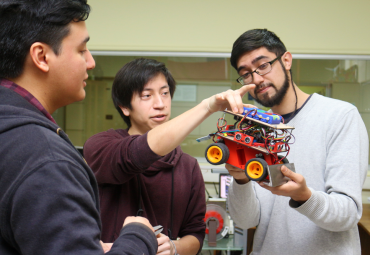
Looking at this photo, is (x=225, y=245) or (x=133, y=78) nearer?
(x=133, y=78)

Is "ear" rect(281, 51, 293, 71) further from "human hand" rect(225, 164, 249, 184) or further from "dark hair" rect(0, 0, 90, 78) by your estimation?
"dark hair" rect(0, 0, 90, 78)

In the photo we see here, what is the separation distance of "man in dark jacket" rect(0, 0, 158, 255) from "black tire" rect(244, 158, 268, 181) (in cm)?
36

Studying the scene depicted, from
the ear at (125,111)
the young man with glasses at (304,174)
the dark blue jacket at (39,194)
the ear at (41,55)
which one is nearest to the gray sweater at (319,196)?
the young man with glasses at (304,174)

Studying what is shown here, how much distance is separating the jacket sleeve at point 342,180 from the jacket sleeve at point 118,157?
0.57 metres

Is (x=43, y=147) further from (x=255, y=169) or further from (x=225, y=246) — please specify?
(x=225, y=246)

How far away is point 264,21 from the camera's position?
312 centimetres

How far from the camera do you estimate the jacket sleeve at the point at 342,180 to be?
1.01m

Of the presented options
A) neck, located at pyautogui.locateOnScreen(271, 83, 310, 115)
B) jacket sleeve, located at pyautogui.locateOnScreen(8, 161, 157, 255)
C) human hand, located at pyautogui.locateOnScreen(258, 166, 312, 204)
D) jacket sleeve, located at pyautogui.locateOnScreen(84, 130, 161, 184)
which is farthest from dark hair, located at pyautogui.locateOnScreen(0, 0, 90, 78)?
neck, located at pyautogui.locateOnScreen(271, 83, 310, 115)

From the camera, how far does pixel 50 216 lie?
20.9 inches

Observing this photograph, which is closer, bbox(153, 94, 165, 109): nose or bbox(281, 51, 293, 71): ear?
bbox(153, 94, 165, 109): nose

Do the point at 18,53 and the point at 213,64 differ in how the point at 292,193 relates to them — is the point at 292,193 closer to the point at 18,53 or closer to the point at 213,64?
the point at 18,53

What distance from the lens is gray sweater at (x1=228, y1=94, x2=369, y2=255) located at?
104cm

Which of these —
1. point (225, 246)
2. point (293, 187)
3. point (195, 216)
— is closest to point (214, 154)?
point (293, 187)

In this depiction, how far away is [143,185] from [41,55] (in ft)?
2.06
